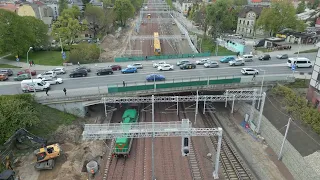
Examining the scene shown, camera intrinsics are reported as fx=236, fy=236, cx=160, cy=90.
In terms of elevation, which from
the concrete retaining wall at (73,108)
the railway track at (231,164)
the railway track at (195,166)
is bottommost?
the railway track at (195,166)

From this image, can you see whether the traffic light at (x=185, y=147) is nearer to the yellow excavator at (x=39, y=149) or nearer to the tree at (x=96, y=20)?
the yellow excavator at (x=39, y=149)

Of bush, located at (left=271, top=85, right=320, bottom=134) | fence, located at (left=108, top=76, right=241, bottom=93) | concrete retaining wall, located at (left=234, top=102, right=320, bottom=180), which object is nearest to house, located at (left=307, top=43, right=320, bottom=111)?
bush, located at (left=271, top=85, right=320, bottom=134)

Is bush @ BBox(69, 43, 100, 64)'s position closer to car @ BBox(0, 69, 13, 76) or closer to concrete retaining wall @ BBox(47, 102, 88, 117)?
car @ BBox(0, 69, 13, 76)

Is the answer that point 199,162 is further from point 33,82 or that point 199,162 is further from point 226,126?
point 33,82

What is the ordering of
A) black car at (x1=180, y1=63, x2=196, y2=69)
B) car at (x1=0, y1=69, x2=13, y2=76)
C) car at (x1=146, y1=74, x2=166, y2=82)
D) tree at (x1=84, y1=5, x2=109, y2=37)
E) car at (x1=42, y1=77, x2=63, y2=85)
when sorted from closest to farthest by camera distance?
car at (x1=42, y1=77, x2=63, y2=85) → car at (x1=146, y1=74, x2=166, y2=82) → car at (x1=0, y1=69, x2=13, y2=76) → black car at (x1=180, y1=63, x2=196, y2=69) → tree at (x1=84, y1=5, x2=109, y2=37)

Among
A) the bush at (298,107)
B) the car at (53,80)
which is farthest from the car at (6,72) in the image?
the bush at (298,107)

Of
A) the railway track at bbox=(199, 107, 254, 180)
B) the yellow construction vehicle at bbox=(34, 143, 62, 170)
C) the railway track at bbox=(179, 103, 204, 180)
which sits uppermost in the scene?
the yellow construction vehicle at bbox=(34, 143, 62, 170)

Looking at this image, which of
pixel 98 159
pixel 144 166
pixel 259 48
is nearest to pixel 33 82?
pixel 98 159
